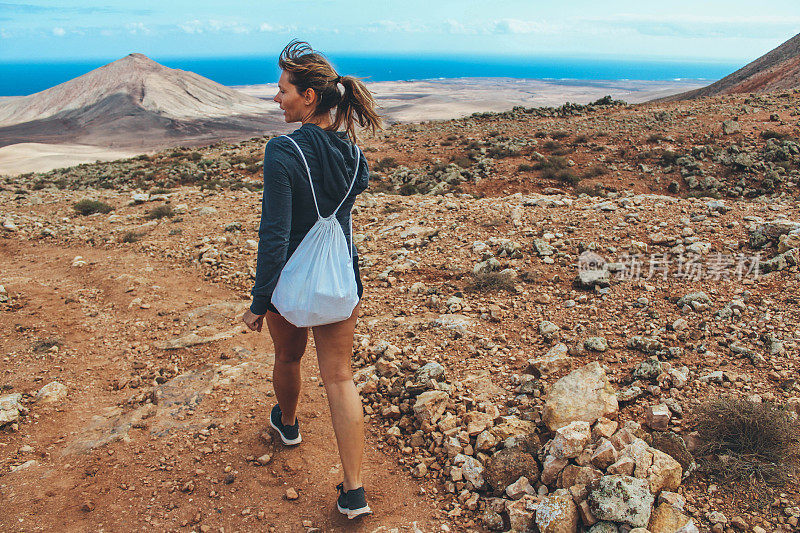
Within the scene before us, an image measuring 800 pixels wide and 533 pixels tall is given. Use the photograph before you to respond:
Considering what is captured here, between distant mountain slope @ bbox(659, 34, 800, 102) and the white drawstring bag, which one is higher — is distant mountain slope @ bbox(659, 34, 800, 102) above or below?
above

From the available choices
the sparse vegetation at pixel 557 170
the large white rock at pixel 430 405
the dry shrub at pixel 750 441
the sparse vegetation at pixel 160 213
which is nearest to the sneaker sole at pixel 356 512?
the large white rock at pixel 430 405

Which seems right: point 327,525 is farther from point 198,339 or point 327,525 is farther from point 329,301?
point 198,339

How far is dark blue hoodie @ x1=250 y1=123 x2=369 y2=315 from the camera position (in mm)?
2189

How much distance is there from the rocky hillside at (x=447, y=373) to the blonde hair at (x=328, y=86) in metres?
Answer: 2.00

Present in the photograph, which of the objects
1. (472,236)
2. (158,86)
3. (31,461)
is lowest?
(31,461)

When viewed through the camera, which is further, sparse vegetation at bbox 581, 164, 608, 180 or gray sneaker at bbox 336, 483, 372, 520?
sparse vegetation at bbox 581, 164, 608, 180

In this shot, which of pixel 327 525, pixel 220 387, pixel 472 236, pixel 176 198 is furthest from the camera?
pixel 176 198

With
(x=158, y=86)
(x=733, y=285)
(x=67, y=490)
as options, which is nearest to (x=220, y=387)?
(x=67, y=490)

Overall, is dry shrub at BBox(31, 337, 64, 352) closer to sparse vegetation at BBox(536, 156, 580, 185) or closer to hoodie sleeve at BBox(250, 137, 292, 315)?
hoodie sleeve at BBox(250, 137, 292, 315)

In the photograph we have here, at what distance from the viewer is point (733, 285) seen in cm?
442

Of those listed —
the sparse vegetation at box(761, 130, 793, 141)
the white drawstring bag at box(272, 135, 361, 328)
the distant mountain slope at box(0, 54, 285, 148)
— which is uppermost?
the distant mountain slope at box(0, 54, 285, 148)

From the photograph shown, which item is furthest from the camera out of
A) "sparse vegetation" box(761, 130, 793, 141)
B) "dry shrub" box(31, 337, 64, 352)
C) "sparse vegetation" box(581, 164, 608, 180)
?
"sparse vegetation" box(761, 130, 793, 141)

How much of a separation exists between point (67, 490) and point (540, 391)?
2.96 m

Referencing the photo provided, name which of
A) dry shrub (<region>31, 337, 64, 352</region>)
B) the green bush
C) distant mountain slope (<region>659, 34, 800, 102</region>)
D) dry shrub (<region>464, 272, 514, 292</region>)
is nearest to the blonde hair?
dry shrub (<region>464, 272, 514, 292</region>)
